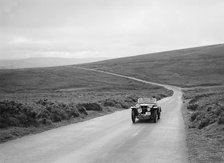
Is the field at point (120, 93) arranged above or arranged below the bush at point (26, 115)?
below

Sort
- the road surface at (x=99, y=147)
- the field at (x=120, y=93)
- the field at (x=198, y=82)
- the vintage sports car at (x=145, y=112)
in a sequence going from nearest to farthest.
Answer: the road surface at (x=99, y=147)
the field at (x=198, y=82)
the field at (x=120, y=93)
the vintage sports car at (x=145, y=112)

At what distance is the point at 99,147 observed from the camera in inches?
589

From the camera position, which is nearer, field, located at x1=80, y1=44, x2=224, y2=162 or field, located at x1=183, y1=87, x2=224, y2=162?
field, located at x1=183, y1=87, x2=224, y2=162

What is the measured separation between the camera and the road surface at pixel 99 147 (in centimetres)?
1260

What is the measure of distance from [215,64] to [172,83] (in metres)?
42.8

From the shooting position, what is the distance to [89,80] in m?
126

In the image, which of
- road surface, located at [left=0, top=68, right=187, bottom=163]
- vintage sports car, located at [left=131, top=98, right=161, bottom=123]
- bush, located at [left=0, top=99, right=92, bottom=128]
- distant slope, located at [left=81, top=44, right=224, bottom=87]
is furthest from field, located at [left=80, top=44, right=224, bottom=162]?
bush, located at [left=0, top=99, right=92, bottom=128]

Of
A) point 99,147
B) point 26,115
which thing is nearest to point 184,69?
point 26,115

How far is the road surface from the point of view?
41.3 ft

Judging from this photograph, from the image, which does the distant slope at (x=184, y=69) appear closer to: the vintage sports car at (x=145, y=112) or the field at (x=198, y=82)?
the field at (x=198, y=82)

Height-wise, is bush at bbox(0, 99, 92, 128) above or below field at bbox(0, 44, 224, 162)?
above

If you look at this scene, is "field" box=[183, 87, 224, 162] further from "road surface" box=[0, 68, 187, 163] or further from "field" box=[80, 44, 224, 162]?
"road surface" box=[0, 68, 187, 163]

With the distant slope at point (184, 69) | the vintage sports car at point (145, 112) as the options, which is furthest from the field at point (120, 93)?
the vintage sports car at point (145, 112)

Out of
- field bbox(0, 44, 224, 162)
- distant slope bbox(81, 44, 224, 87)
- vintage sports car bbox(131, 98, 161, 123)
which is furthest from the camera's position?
distant slope bbox(81, 44, 224, 87)
